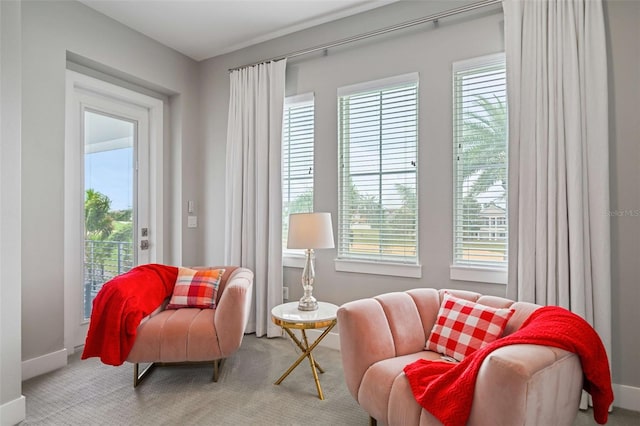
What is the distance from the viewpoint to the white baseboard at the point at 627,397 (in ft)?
7.46

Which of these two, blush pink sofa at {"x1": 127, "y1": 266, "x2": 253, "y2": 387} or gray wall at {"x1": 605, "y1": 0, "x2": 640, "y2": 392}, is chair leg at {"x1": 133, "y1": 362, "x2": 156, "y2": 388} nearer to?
blush pink sofa at {"x1": 127, "y1": 266, "x2": 253, "y2": 387}

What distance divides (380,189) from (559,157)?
4.28 ft

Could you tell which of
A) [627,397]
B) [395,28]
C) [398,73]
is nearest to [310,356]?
[627,397]

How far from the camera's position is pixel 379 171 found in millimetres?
3178

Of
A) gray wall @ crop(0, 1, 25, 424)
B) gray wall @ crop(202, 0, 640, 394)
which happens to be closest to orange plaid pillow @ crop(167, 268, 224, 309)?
gray wall @ crop(202, 0, 640, 394)

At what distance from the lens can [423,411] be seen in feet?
5.03

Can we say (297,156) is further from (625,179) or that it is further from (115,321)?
(625,179)

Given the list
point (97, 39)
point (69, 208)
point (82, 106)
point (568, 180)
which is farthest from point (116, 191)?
point (568, 180)

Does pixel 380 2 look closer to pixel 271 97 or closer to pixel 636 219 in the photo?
pixel 271 97

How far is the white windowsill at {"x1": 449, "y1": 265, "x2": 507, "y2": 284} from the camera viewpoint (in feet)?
8.68

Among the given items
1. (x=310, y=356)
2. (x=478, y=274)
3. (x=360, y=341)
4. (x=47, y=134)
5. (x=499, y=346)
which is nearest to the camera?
(x=499, y=346)

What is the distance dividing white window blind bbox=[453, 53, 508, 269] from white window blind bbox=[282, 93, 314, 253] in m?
1.34

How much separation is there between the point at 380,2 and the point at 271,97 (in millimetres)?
1249

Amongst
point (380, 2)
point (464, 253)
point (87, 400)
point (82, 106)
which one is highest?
point (380, 2)
